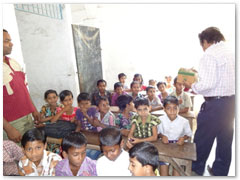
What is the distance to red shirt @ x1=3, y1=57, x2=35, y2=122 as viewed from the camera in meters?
1.69

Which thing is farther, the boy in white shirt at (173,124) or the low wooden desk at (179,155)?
the boy in white shirt at (173,124)

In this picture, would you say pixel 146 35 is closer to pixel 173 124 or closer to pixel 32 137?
pixel 173 124

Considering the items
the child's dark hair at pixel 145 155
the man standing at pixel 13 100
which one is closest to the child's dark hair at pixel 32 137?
the man standing at pixel 13 100

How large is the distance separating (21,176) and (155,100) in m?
2.17

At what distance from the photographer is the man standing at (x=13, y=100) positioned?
1612 mm

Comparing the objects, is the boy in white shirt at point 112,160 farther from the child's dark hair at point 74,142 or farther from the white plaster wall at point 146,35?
the white plaster wall at point 146,35

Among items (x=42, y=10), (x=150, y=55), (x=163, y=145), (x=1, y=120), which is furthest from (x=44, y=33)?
(x=150, y=55)

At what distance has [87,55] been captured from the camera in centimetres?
353

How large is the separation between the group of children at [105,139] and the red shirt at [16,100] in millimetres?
327

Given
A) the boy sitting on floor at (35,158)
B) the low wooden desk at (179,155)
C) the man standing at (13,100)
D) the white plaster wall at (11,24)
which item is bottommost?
the low wooden desk at (179,155)

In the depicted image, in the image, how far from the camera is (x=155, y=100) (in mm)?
3025

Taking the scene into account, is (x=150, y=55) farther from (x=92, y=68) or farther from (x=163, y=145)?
(x=163, y=145)

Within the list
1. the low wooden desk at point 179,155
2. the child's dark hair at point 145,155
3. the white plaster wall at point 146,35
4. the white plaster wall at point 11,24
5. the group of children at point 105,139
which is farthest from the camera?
the white plaster wall at point 146,35

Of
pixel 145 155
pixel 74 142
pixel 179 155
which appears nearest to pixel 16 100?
pixel 74 142
